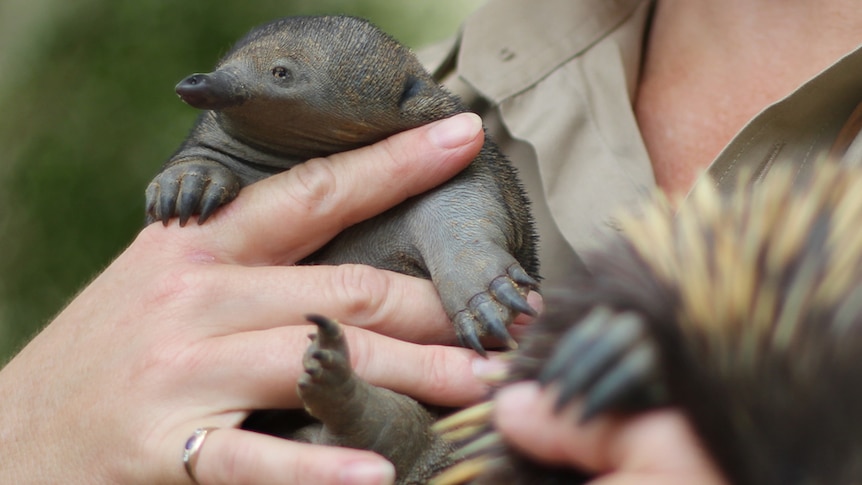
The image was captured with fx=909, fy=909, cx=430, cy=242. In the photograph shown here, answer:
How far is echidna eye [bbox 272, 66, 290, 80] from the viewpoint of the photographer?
39.8 inches

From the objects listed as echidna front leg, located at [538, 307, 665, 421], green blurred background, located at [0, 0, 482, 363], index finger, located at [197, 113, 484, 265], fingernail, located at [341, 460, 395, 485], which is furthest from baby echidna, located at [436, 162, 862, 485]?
green blurred background, located at [0, 0, 482, 363]

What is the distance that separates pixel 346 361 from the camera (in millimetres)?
764

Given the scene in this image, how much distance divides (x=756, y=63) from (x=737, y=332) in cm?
89

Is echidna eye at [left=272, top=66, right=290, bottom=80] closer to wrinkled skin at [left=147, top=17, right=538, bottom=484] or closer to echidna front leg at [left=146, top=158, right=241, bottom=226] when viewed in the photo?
wrinkled skin at [left=147, top=17, right=538, bottom=484]

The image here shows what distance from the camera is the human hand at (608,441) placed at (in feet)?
1.55

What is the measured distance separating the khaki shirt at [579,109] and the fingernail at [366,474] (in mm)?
466

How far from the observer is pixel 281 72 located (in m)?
1.02

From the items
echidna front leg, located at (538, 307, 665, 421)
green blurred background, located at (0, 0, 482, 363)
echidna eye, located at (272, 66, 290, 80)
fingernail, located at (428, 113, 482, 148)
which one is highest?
echidna eye, located at (272, 66, 290, 80)

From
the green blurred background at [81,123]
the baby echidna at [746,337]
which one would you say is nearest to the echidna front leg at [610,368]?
the baby echidna at [746,337]

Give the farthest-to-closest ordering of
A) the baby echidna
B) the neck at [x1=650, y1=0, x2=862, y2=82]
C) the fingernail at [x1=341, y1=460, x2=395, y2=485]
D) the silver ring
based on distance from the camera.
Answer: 1. the neck at [x1=650, y1=0, x2=862, y2=82]
2. the silver ring
3. the fingernail at [x1=341, y1=460, x2=395, y2=485]
4. the baby echidna

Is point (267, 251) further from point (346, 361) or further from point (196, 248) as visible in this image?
point (346, 361)

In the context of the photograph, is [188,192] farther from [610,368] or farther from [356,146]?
[610,368]

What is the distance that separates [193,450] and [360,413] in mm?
162

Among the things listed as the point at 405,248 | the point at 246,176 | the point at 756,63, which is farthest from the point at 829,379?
the point at 756,63
